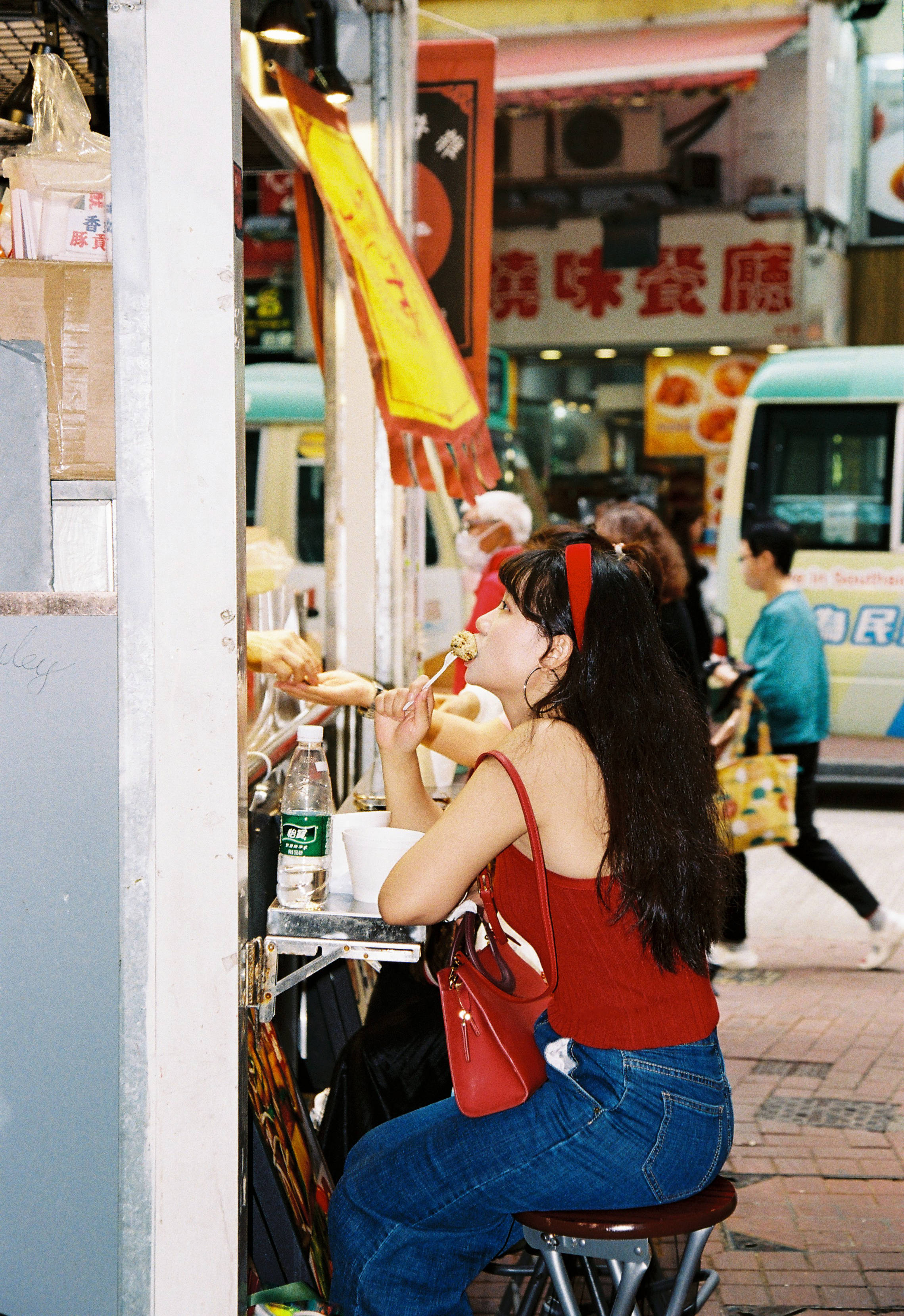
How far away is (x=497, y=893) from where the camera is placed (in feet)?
7.60

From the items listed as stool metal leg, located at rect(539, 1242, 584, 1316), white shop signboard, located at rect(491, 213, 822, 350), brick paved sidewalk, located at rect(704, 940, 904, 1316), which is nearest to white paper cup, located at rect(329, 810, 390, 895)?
stool metal leg, located at rect(539, 1242, 584, 1316)

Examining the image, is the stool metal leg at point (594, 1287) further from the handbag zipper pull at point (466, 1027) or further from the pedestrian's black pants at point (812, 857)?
the pedestrian's black pants at point (812, 857)

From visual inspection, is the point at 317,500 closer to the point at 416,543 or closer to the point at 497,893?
the point at 416,543

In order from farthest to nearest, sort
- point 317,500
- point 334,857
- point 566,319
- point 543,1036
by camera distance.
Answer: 1. point 566,319
2. point 317,500
3. point 334,857
4. point 543,1036

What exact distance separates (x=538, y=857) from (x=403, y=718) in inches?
20.2

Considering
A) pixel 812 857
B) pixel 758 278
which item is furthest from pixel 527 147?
pixel 812 857

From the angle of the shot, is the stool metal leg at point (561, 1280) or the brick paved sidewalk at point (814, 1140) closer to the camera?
the stool metal leg at point (561, 1280)

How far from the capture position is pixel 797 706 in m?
5.82

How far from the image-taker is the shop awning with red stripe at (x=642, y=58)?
11.4 meters

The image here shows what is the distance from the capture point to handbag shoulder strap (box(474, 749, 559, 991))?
2.09 metres

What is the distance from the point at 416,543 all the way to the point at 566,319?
34.5 feet

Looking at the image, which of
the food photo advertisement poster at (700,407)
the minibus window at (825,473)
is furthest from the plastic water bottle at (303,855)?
the food photo advertisement poster at (700,407)

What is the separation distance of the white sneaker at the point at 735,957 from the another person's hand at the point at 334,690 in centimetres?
304

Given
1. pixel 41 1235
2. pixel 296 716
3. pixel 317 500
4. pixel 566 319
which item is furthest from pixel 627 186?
pixel 41 1235
